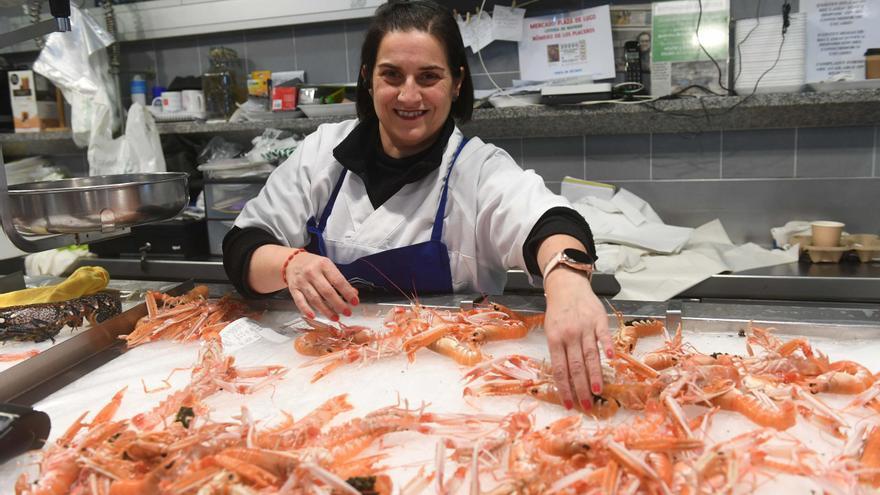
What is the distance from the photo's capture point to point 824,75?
9.75 feet

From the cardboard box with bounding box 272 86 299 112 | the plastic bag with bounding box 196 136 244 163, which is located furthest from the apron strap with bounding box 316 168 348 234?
the plastic bag with bounding box 196 136 244 163

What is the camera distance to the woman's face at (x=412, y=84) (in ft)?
6.01

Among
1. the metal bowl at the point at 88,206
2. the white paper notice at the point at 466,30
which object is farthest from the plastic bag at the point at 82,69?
the metal bowl at the point at 88,206

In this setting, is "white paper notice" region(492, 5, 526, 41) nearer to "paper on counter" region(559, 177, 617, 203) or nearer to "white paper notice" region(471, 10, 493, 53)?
"white paper notice" region(471, 10, 493, 53)

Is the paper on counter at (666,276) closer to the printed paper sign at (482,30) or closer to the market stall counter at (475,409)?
the market stall counter at (475,409)

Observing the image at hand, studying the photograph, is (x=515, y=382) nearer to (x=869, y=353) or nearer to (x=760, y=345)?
(x=760, y=345)

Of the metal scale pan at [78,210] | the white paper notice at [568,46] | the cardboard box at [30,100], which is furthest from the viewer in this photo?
the cardboard box at [30,100]

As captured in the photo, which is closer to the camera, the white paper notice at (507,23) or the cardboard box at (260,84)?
the white paper notice at (507,23)

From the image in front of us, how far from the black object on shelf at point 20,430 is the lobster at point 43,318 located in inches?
17.0

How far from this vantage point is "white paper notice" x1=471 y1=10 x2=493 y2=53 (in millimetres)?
3328

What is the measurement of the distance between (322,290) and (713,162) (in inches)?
96.7

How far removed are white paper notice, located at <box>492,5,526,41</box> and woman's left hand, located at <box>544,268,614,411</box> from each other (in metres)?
2.42

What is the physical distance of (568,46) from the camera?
10.7 ft

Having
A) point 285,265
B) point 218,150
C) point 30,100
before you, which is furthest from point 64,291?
point 30,100
